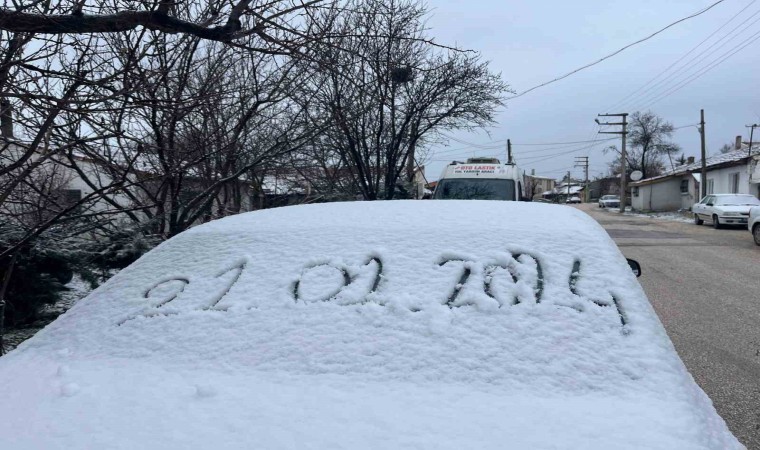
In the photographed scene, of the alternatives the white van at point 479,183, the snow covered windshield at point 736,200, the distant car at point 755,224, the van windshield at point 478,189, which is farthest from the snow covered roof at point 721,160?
the van windshield at point 478,189

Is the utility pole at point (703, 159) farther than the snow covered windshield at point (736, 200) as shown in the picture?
Yes

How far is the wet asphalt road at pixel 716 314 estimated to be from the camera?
369cm

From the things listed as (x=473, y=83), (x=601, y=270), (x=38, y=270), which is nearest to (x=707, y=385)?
(x=601, y=270)

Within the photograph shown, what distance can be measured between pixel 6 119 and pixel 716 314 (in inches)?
280

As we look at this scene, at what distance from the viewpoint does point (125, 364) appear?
173cm

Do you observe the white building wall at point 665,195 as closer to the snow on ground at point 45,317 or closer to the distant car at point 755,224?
the distant car at point 755,224

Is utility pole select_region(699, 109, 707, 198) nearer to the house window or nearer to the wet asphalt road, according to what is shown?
the house window

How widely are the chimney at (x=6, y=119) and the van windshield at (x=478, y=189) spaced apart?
842 cm

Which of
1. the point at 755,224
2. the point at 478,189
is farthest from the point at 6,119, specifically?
the point at 755,224

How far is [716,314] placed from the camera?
6332mm

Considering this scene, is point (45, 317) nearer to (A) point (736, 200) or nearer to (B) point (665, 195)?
(A) point (736, 200)

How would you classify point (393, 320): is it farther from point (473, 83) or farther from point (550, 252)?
point (473, 83)

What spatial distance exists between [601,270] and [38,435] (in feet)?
5.93

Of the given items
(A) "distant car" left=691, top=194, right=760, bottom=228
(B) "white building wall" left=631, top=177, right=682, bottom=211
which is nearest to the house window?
(A) "distant car" left=691, top=194, right=760, bottom=228
